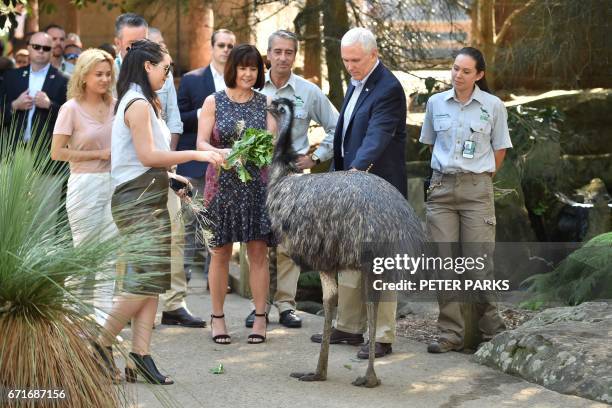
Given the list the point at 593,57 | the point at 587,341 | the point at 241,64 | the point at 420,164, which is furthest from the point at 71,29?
the point at 587,341

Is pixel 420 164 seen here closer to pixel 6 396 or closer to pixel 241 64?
pixel 241 64

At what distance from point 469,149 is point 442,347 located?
1.30m

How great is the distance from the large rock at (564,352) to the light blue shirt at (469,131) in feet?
3.62

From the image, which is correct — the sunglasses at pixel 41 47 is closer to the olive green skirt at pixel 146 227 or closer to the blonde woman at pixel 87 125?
the blonde woman at pixel 87 125

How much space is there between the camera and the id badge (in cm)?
667

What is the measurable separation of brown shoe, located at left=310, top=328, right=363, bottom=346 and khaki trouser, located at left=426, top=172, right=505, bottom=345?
551 mm

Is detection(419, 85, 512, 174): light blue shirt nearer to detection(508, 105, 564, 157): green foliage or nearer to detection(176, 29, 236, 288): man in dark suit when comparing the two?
detection(176, 29, 236, 288): man in dark suit

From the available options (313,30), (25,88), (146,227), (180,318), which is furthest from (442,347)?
(313,30)

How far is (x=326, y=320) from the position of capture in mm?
5801

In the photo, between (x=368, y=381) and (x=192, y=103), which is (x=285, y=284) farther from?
(x=368, y=381)

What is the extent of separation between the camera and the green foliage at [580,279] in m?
7.35

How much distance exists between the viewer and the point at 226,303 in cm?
816

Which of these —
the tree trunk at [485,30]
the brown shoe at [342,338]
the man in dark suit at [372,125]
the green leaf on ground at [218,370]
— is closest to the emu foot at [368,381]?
the man in dark suit at [372,125]

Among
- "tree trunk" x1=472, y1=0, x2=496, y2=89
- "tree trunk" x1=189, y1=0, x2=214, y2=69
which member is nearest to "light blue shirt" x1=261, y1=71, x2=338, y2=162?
"tree trunk" x1=472, y1=0, x2=496, y2=89
